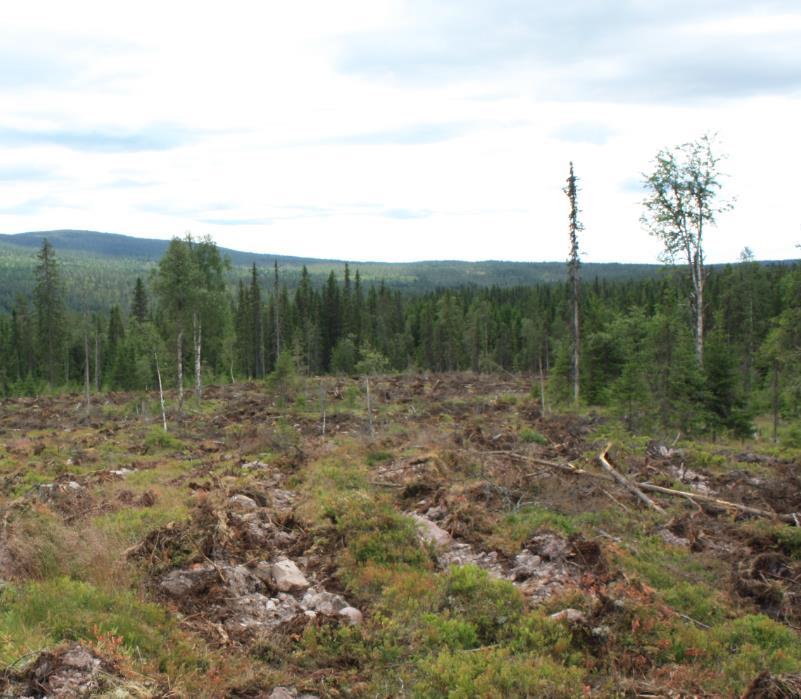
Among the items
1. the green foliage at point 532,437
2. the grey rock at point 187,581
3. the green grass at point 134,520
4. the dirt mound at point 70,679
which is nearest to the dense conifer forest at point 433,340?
the green foliage at point 532,437

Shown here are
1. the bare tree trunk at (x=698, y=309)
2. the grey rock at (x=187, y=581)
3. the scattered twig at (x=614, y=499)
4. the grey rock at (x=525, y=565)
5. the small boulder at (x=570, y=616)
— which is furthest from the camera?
the bare tree trunk at (x=698, y=309)

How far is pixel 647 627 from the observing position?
23.2 ft

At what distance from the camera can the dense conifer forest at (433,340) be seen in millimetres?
21750

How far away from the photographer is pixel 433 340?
76500 millimetres

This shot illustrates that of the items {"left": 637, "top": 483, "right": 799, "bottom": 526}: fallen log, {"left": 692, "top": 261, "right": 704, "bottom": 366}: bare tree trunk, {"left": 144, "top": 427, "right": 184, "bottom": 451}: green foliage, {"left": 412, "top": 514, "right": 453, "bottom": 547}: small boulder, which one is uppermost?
{"left": 692, "top": 261, "right": 704, "bottom": 366}: bare tree trunk

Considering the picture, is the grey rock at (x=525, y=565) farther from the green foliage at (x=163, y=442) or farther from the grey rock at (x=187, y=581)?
the green foliage at (x=163, y=442)

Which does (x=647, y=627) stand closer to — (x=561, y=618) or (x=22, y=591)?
(x=561, y=618)

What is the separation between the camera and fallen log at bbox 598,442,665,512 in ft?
39.3

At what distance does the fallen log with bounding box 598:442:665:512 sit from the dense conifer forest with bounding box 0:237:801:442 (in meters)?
7.09

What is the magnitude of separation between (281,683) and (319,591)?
93.4 inches

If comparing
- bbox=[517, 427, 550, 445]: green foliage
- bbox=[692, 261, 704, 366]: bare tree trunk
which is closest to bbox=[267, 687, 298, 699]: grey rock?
bbox=[517, 427, 550, 445]: green foliage

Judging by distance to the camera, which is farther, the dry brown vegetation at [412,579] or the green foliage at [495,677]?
the dry brown vegetation at [412,579]

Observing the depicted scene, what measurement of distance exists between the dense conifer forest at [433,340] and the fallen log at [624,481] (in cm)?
709

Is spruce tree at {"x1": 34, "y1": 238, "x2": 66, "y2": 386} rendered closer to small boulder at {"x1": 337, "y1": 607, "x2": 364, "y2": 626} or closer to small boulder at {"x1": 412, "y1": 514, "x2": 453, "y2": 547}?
small boulder at {"x1": 412, "y1": 514, "x2": 453, "y2": 547}
